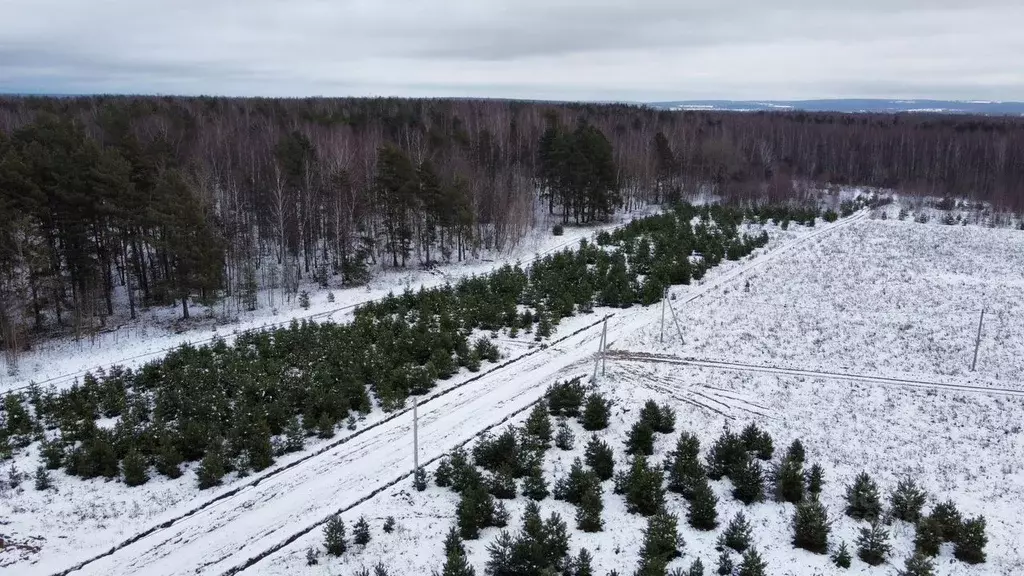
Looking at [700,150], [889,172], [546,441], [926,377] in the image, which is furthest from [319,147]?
[889,172]

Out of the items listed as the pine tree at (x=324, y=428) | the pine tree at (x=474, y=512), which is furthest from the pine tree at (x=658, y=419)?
the pine tree at (x=324, y=428)

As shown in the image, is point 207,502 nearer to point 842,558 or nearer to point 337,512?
point 337,512

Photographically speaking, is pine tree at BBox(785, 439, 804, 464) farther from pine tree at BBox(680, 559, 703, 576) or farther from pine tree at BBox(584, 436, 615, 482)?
pine tree at BBox(680, 559, 703, 576)

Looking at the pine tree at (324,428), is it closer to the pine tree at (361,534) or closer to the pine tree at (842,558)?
the pine tree at (361,534)

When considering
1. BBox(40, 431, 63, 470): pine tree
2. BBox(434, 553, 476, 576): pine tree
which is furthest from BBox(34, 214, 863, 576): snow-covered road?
BBox(40, 431, 63, 470): pine tree

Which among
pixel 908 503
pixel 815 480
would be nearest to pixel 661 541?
pixel 815 480
